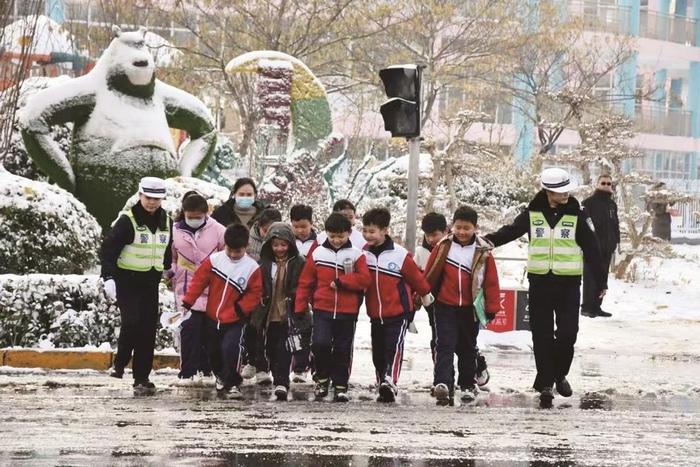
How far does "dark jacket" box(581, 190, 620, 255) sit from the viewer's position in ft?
53.5

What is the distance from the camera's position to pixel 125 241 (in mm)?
10070

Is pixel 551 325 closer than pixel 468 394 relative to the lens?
No

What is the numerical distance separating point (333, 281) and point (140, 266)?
1.41m

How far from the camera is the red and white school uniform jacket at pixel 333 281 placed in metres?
10.1

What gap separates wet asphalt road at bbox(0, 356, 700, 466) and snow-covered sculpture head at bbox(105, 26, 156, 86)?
5419 millimetres

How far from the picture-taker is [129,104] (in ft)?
51.6

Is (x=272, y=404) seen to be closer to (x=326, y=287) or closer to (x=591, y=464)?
(x=326, y=287)

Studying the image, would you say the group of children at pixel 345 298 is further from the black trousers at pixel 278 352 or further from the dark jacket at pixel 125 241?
the dark jacket at pixel 125 241

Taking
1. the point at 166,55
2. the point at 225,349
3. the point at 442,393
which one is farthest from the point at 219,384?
the point at 166,55

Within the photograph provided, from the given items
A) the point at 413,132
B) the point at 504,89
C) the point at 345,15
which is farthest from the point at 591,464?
the point at 504,89

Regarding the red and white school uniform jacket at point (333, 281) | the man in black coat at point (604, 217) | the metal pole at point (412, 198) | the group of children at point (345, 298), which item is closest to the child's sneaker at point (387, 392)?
the group of children at point (345, 298)

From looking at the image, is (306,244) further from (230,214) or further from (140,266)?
(140,266)

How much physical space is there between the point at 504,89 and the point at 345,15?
773 centimetres

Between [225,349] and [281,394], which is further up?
[225,349]
